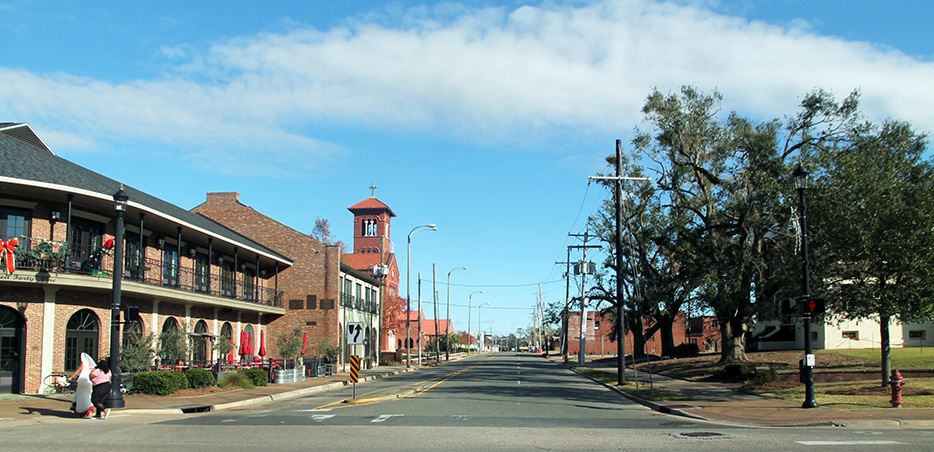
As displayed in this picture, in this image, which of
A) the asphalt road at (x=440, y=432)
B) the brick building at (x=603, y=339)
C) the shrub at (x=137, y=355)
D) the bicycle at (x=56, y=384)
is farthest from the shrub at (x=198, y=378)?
the brick building at (x=603, y=339)

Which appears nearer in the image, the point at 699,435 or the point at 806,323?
the point at 699,435

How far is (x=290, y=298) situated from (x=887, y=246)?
1353 inches

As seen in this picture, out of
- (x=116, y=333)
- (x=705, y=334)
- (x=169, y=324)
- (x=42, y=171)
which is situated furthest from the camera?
(x=705, y=334)

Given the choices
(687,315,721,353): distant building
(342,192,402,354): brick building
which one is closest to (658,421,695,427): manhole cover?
(687,315,721,353): distant building

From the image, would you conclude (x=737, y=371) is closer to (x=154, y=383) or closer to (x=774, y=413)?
(x=774, y=413)

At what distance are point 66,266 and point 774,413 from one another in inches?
884

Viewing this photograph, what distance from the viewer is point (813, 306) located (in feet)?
61.2

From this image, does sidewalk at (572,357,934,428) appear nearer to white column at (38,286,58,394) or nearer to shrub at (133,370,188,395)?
shrub at (133,370,188,395)

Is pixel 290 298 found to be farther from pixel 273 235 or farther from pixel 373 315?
pixel 373 315

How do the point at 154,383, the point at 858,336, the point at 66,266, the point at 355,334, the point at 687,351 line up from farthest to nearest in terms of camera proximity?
the point at 687,351
the point at 858,336
the point at 355,334
the point at 66,266
the point at 154,383

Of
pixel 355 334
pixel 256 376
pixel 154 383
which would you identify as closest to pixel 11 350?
pixel 154 383

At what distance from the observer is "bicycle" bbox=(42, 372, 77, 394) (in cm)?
2322

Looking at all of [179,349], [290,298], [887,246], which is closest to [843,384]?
[887,246]

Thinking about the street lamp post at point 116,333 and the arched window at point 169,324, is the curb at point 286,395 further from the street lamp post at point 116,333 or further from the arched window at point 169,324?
the arched window at point 169,324
